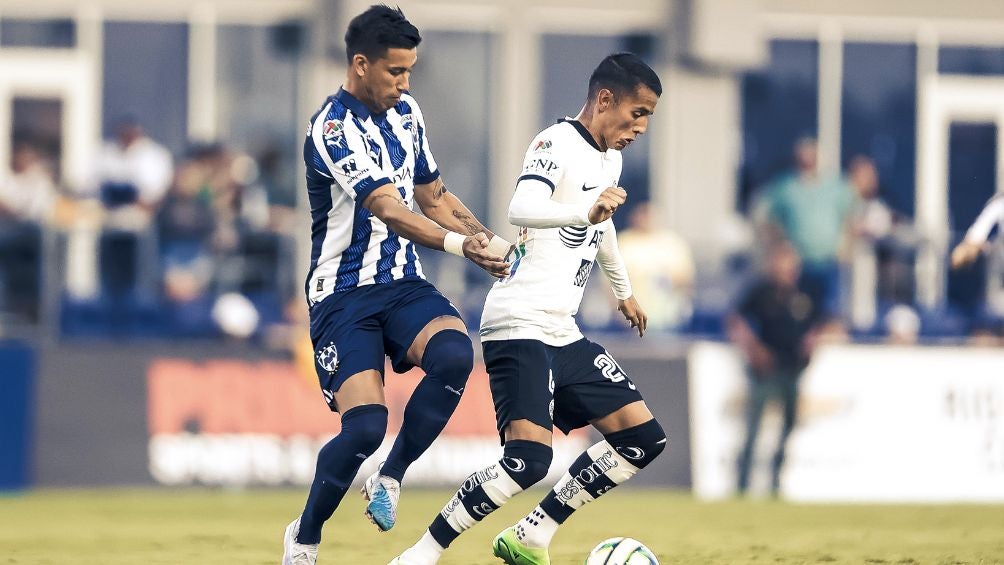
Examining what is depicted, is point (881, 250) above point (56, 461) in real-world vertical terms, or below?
above

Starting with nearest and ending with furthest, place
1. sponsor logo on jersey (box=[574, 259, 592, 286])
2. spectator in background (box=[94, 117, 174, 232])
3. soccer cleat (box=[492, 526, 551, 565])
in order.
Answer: sponsor logo on jersey (box=[574, 259, 592, 286]), soccer cleat (box=[492, 526, 551, 565]), spectator in background (box=[94, 117, 174, 232])

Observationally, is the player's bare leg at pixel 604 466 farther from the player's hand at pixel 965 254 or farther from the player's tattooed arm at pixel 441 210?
the player's hand at pixel 965 254

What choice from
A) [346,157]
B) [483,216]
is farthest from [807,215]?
[346,157]

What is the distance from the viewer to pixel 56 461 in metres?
15.1

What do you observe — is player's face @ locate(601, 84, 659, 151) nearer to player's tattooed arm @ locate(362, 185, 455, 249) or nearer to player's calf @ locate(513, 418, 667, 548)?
player's tattooed arm @ locate(362, 185, 455, 249)

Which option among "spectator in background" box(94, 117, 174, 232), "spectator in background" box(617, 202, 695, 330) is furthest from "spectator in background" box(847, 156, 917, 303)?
"spectator in background" box(94, 117, 174, 232)

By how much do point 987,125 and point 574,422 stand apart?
14.3 meters

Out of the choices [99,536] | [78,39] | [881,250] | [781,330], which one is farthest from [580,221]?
[78,39]

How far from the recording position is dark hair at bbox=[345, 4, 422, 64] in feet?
25.5

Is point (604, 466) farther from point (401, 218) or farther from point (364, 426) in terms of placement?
point (401, 218)

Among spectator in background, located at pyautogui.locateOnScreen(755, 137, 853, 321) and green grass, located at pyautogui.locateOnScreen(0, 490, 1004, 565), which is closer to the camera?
green grass, located at pyautogui.locateOnScreen(0, 490, 1004, 565)

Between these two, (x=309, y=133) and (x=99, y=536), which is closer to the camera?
(x=309, y=133)

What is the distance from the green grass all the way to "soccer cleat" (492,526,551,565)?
875mm

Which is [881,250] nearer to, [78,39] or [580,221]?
[78,39]
